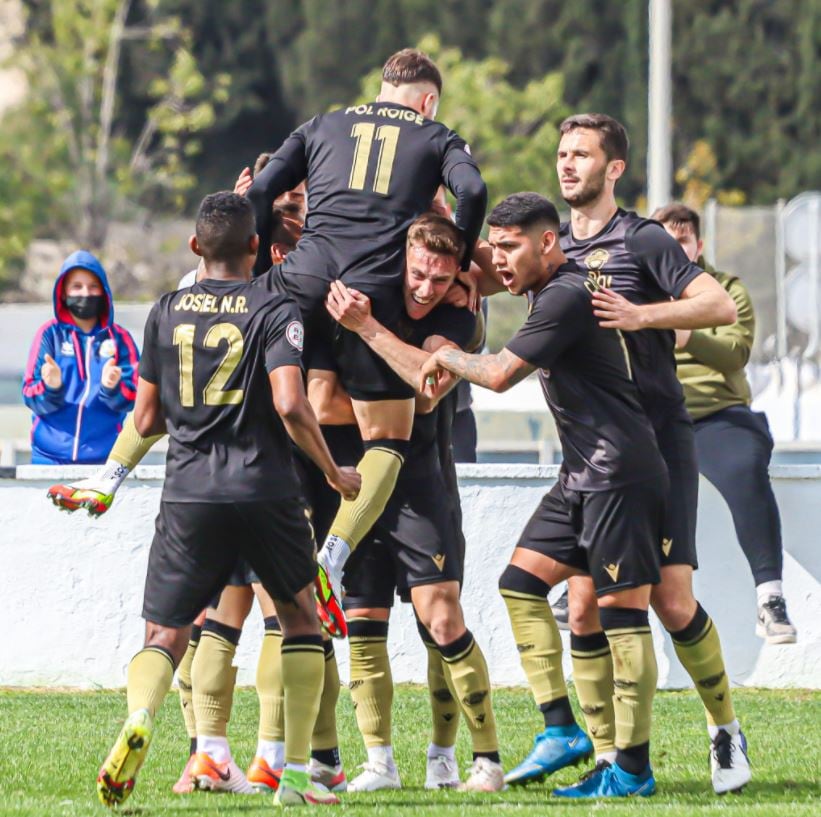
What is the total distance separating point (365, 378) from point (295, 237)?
0.96m

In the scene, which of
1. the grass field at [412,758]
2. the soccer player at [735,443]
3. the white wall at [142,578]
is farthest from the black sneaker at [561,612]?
the soccer player at [735,443]

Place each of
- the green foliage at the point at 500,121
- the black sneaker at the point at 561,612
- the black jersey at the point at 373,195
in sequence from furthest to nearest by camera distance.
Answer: the green foliage at the point at 500,121 → the black sneaker at the point at 561,612 → the black jersey at the point at 373,195

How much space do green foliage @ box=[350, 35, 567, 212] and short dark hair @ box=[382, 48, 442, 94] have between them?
30.5 metres

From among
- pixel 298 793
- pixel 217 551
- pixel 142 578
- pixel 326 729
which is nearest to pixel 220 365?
pixel 217 551

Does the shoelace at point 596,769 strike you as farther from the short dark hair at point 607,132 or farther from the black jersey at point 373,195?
the short dark hair at point 607,132

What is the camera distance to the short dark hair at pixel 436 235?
22.1 ft

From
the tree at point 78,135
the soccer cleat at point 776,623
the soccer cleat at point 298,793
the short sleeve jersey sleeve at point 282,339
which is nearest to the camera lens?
the short sleeve jersey sleeve at point 282,339

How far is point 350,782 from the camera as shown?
6.92m

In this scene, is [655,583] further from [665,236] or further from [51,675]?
[51,675]

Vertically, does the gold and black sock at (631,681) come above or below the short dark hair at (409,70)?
below

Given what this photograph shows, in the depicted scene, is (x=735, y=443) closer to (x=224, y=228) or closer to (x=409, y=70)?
(x=409, y=70)

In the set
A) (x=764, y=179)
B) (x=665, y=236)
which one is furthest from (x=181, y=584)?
(x=764, y=179)

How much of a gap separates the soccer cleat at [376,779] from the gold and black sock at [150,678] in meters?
1.06

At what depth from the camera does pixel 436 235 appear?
6750 millimetres
